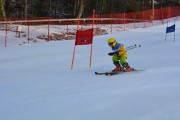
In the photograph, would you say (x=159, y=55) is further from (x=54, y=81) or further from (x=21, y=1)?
(x=21, y=1)

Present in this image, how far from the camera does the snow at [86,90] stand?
7.91 m

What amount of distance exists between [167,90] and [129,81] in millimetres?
1966

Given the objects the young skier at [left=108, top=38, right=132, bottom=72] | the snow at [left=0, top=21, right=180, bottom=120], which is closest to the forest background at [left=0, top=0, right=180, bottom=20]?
the snow at [left=0, top=21, right=180, bottom=120]

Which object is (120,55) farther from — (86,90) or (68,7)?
(68,7)

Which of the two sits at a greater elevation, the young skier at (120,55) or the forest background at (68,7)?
the forest background at (68,7)

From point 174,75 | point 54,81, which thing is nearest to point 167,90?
point 174,75

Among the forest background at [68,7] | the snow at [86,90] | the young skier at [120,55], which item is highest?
the forest background at [68,7]

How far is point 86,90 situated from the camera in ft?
34.2

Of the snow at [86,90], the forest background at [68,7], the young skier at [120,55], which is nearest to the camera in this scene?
the snow at [86,90]

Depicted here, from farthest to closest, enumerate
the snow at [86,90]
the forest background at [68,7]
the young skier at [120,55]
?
the forest background at [68,7]
the young skier at [120,55]
the snow at [86,90]

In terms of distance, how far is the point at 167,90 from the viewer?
9.55 metres

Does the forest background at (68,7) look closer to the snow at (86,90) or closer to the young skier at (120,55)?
the snow at (86,90)

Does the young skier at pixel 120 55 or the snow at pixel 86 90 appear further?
the young skier at pixel 120 55

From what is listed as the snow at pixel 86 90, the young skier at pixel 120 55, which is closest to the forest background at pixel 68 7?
the snow at pixel 86 90
